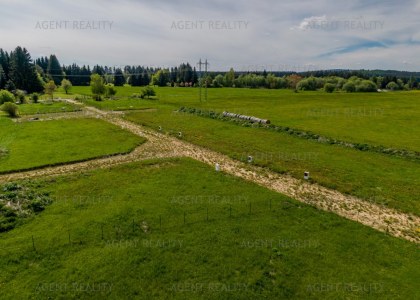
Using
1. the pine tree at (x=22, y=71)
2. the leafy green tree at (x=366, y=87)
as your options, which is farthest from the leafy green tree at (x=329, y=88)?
the pine tree at (x=22, y=71)

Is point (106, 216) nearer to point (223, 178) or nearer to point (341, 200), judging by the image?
point (223, 178)

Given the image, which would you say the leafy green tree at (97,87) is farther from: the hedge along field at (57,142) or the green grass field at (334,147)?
the hedge along field at (57,142)

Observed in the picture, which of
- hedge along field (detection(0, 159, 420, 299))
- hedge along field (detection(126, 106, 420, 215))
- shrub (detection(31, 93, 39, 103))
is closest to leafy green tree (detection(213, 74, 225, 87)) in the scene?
shrub (detection(31, 93, 39, 103))

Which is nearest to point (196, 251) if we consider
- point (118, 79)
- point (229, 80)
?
point (229, 80)

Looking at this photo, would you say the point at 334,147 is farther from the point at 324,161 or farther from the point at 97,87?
the point at 97,87

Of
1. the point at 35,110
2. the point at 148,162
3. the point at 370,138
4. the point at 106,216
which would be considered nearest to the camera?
the point at 106,216

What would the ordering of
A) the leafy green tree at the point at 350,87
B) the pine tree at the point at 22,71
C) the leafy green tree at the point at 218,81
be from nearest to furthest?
1. the pine tree at the point at 22,71
2. the leafy green tree at the point at 350,87
3. the leafy green tree at the point at 218,81

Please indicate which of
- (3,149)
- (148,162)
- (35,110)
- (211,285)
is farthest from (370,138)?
(35,110)
